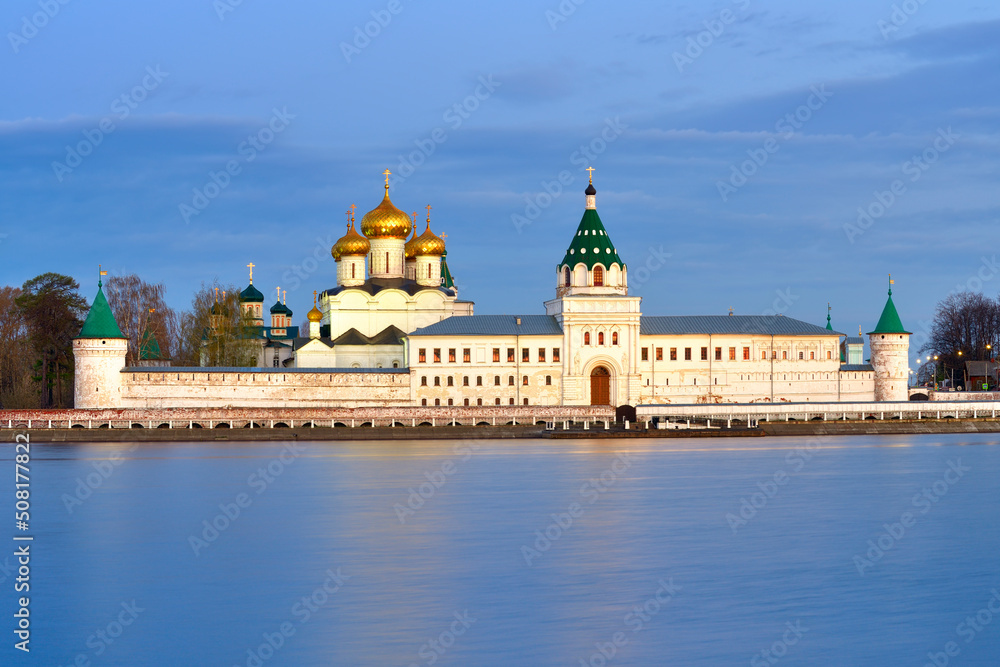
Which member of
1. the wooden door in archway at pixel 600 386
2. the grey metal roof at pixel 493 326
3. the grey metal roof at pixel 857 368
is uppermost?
the grey metal roof at pixel 493 326

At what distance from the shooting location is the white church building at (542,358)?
144 ft

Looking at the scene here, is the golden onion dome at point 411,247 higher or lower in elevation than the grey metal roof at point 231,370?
higher

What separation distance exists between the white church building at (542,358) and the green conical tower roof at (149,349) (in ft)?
20.7

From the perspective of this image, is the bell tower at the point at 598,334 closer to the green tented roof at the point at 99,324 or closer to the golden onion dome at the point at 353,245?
the golden onion dome at the point at 353,245

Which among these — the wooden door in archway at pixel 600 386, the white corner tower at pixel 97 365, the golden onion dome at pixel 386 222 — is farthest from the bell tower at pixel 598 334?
the white corner tower at pixel 97 365

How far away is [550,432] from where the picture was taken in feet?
134

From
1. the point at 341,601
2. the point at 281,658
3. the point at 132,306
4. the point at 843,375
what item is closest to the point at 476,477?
the point at 341,601

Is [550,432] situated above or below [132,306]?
below

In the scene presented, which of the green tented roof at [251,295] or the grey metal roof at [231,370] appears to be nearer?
the grey metal roof at [231,370]

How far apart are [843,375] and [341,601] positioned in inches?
1538

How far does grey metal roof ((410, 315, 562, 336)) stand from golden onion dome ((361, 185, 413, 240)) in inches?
218

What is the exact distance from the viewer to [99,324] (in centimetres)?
4291

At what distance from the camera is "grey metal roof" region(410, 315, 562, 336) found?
46875mm

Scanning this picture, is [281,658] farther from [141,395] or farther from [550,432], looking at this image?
[141,395]
